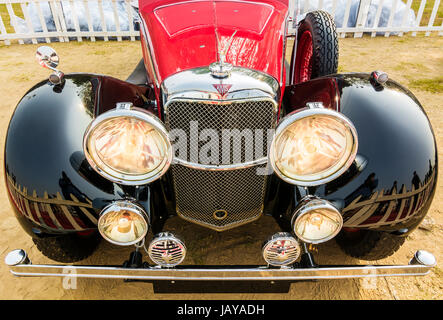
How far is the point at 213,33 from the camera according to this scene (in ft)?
6.62

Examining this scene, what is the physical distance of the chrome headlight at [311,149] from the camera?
1.25 m

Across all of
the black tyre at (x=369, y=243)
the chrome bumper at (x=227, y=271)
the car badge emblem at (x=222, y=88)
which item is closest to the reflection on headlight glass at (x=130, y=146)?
the car badge emblem at (x=222, y=88)

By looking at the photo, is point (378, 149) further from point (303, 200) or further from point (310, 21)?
point (310, 21)

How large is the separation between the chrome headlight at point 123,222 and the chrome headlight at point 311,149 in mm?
613

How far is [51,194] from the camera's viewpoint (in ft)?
4.51

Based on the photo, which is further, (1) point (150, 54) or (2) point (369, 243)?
(1) point (150, 54)

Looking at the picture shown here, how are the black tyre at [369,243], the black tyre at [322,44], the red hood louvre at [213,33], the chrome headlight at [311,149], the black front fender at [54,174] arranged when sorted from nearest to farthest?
the chrome headlight at [311,149], the black front fender at [54,174], the black tyre at [369,243], the red hood louvre at [213,33], the black tyre at [322,44]

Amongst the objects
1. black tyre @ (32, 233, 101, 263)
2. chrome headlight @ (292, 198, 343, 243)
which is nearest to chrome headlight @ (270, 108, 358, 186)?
chrome headlight @ (292, 198, 343, 243)

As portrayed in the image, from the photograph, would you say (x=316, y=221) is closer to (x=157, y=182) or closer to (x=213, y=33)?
(x=157, y=182)

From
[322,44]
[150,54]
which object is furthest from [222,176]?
[322,44]

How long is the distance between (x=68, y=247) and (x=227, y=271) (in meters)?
0.96

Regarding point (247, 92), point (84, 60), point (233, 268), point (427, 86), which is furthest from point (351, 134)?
point (84, 60)

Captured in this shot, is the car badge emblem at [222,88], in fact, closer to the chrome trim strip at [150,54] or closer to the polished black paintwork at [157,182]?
the polished black paintwork at [157,182]

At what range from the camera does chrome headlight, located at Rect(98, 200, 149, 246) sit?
51.6 inches
